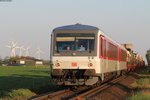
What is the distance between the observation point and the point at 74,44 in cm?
1666

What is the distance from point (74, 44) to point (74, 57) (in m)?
0.70

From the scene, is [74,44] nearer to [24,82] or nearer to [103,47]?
[103,47]

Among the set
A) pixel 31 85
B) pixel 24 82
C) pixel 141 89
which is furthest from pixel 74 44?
pixel 24 82

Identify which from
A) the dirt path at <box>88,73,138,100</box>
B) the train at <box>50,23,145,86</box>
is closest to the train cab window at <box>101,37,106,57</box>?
the train at <box>50,23,145,86</box>

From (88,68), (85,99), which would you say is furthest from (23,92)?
(85,99)

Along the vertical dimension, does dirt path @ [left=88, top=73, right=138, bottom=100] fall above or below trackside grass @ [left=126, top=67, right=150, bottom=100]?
below

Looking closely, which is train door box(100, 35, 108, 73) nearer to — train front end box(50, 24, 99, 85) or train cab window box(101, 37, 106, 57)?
train cab window box(101, 37, 106, 57)

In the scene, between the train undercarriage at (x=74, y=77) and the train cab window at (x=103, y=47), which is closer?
the train undercarriage at (x=74, y=77)

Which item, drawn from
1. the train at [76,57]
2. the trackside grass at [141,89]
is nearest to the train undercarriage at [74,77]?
the train at [76,57]

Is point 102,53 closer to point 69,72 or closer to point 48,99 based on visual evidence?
point 69,72

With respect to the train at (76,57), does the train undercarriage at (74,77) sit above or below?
below

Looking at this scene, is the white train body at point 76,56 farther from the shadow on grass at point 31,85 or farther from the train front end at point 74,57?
the shadow on grass at point 31,85

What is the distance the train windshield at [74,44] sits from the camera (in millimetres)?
16484

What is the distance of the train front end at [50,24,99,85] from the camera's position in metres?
16.3
